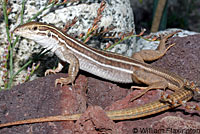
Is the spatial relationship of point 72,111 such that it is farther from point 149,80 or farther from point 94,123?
point 149,80

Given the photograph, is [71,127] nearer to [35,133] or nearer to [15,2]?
[35,133]

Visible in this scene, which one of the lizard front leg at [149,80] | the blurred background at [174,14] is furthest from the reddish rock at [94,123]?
the blurred background at [174,14]

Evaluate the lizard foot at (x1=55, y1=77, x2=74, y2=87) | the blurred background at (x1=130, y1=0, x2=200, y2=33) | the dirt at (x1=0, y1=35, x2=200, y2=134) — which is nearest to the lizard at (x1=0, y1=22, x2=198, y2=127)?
the lizard foot at (x1=55, y1=77, x2=74, y2=87)

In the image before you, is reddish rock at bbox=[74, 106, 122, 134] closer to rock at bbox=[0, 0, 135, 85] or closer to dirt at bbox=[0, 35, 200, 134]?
dirt at bbox=[0, 35, 200, 134]

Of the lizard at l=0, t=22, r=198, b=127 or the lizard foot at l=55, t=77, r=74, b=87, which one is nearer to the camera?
the lizard foot at l=55, t=77, r=74, b=87

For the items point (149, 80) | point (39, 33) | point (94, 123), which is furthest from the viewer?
point (149, 80)

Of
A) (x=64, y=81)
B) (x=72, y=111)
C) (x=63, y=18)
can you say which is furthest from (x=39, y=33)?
(x=72, y=111)

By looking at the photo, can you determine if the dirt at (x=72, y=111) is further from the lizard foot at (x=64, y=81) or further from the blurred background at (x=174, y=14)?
the blurred background at (x=174, y=14)

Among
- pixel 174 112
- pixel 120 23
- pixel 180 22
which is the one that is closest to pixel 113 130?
pixel 174 112
